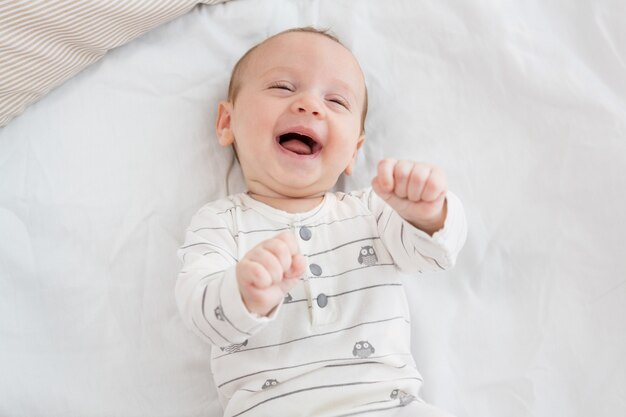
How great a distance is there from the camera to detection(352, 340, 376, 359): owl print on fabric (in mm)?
1105

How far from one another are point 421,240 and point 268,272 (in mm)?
300

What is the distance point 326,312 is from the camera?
1.12 metres

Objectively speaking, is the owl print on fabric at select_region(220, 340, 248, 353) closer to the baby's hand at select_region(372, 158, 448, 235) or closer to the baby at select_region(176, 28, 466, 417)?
the baby at select_region(176, 28, 466, 417)

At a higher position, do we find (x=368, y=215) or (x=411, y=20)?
(x=411, y=20)

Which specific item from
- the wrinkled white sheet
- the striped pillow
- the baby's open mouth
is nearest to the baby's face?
the baby's open mouth

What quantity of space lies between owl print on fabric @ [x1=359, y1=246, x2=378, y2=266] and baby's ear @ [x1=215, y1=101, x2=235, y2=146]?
337 mm

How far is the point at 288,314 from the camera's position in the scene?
1.12m

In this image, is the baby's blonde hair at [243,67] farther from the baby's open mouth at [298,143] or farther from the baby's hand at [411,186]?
the baby's hand at [411,186]

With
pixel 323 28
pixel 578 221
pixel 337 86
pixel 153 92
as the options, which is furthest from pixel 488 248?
pixel 153 92

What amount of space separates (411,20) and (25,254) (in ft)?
2.94

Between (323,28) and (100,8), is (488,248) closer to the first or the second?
(323,28)

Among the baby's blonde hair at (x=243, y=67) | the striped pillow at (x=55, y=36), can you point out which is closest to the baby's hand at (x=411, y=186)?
the baby's blonde hair at (x=243, y=67)

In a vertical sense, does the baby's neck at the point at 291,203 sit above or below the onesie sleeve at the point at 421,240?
above

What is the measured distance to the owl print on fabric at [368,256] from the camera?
3.84ft
